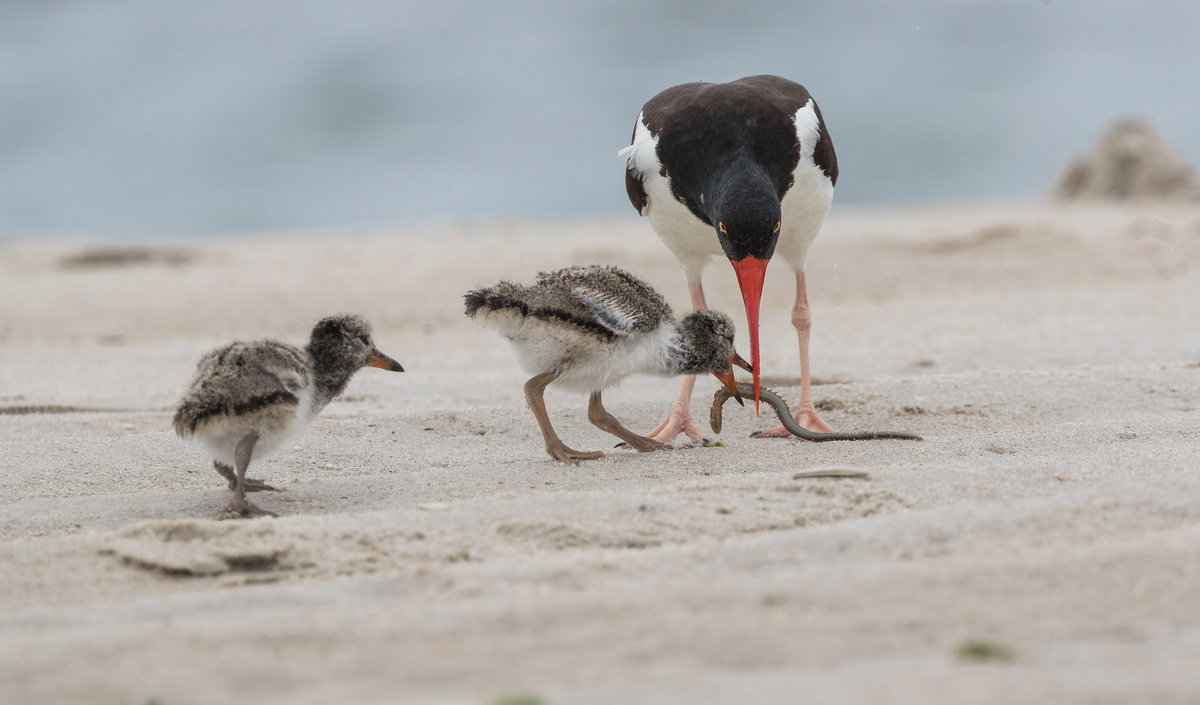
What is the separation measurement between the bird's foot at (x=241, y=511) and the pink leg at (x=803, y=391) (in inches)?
109

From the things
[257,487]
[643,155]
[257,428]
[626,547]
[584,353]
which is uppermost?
[643,155]

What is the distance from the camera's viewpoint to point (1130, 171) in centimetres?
2345

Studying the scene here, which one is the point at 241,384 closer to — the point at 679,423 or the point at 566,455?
the point at 566,455

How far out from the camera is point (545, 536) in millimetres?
3977

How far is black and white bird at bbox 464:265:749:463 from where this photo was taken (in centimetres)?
541

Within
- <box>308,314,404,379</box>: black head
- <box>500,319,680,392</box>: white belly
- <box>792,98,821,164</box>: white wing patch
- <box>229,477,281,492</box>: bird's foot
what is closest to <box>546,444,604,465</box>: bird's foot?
<box>500,319,680,392</box>: white belly

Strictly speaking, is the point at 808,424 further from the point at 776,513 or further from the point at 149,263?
the point at 149,263

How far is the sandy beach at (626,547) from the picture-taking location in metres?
2.73

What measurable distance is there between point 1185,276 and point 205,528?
1302 centimetres

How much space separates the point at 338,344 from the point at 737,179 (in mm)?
2300

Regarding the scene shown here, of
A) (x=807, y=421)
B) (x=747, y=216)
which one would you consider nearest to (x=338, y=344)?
(x=747, y=216)

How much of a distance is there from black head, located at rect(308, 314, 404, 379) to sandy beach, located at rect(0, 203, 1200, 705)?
52 cm

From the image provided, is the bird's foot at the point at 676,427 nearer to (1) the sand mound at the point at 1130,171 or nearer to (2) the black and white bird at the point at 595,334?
(2) the black and white bird at the point at 595,334

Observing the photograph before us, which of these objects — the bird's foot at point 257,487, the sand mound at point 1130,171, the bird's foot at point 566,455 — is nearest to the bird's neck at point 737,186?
the bird's foot at point 566,455
